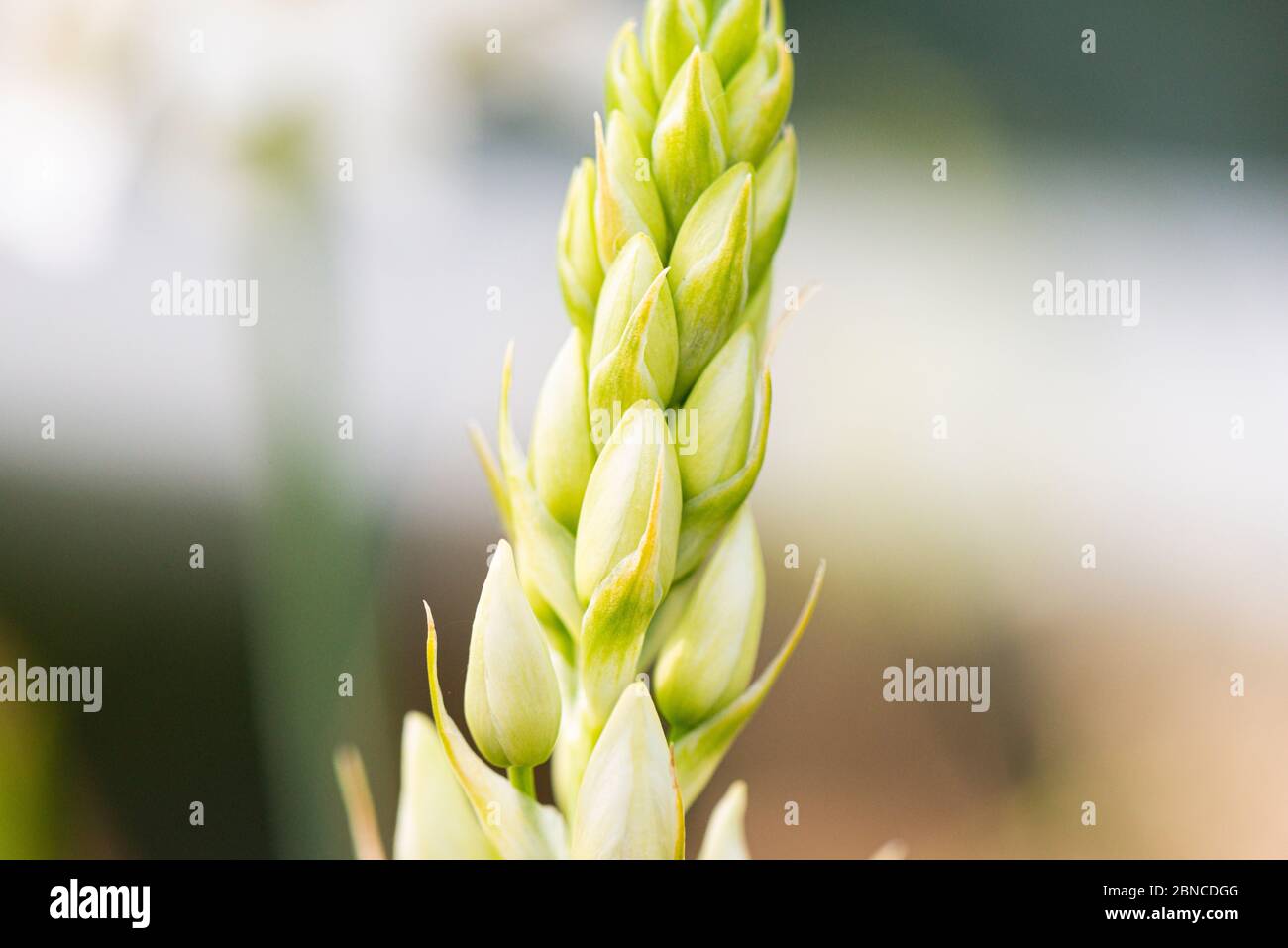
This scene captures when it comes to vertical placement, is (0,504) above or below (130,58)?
below

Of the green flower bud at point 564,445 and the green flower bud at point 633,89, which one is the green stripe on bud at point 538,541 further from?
the green flower bud at point 633,89

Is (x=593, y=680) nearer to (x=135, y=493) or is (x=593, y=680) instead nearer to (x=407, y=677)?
(x=407, y=677)

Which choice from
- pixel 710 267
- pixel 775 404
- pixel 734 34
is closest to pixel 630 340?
pixel 710 267

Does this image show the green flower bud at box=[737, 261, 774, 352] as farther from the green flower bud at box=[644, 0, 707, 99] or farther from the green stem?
the green stem

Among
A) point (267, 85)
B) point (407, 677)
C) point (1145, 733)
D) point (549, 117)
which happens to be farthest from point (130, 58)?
point (1145, 733)

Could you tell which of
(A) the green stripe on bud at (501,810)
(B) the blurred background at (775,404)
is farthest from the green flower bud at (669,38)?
(B) the blurred background at (775,404)

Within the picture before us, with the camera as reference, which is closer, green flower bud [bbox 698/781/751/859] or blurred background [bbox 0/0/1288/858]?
green flower bud [bbox 698/781/751/859]

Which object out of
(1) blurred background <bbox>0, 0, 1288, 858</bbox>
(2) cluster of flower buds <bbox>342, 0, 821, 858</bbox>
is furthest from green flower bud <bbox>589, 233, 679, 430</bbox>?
(1) blurred background <bbox>0, 0, 1288, 858</bbox>

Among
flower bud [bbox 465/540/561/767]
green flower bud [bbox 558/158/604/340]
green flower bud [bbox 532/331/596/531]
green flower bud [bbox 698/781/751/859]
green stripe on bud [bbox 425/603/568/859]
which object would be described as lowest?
green flower bud [bbox 698/781/751/859]
